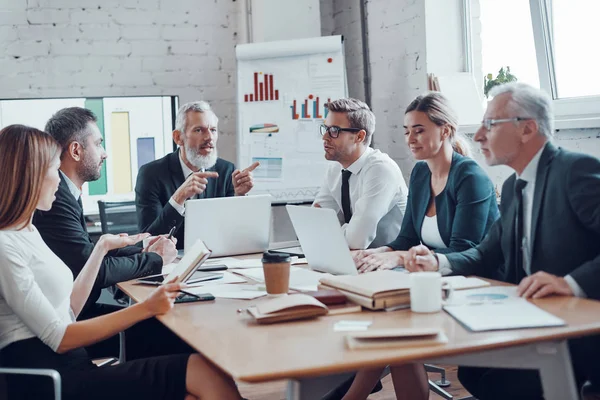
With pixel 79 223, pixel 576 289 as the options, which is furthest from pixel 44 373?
pixel 576 289

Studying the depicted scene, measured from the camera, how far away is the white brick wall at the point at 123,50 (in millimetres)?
4508

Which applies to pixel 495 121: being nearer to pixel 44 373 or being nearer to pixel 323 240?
pixel 323 240

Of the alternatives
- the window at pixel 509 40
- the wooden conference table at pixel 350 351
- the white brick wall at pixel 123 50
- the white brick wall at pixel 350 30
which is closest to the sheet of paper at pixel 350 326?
the wooden conference table at pixel 350 351

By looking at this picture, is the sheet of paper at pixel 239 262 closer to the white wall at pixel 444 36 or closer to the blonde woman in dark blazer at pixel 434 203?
the blonde woman in dark blazer at pixel 434 203

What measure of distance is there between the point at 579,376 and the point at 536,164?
1.92 ft

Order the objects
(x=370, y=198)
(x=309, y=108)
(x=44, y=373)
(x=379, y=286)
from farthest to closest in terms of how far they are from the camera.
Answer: (x=309, y=108), (x=370, y=198), (x=379, y=286), (x=44, y=373)

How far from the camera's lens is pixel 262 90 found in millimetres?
4488

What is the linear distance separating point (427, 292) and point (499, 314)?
0.17m

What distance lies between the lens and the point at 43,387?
165 cm

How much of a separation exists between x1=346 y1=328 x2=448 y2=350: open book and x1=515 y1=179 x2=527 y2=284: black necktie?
70 centimetres

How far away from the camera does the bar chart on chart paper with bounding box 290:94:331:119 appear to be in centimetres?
442

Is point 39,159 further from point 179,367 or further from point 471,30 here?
point 471,30

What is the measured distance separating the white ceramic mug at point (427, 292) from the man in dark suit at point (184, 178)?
4.76ft

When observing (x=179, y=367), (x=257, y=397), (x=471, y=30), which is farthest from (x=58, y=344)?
(x=471, y=30)
